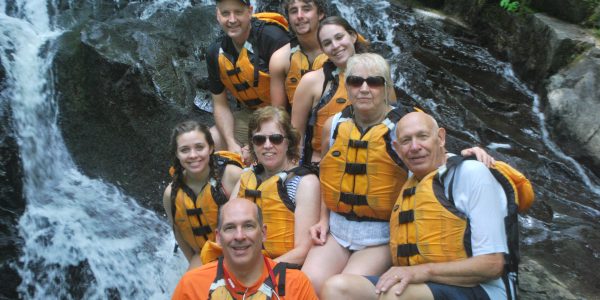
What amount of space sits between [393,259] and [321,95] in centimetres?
147

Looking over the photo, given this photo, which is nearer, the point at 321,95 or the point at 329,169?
the point at 329,169

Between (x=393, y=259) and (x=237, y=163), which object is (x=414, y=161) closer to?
(x=393, y=259)

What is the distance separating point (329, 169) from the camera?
375 cm

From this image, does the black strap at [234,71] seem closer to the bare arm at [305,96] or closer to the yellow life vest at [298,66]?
the yellow life vest at [298,66]

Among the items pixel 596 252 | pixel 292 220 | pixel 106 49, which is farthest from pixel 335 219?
pixel 106 49

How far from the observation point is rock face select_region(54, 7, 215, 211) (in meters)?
6.79

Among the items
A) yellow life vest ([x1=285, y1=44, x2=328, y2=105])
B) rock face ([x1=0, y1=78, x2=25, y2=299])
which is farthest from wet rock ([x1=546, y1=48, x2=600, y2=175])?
rock face ([x1=0, y1=78, x2=25, y2=299])

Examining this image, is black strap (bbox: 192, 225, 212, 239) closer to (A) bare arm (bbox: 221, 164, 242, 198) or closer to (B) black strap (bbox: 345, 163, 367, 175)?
(A) bare arm (bbox: 221, 164, 242, 198)

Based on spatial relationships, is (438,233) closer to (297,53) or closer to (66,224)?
(297,53)

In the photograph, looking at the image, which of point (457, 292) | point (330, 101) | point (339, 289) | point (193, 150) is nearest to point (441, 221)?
point (457, 292)

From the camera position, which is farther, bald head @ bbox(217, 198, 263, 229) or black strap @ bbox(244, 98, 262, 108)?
black strap @ bbox(244, 98, 262, 108)

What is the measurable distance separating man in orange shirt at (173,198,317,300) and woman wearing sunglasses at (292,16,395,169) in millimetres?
1496

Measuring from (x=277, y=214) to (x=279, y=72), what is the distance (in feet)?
4.63

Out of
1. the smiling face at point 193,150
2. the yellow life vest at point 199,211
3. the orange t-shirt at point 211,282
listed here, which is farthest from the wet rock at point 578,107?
the orange t-shirt at point 211,282
